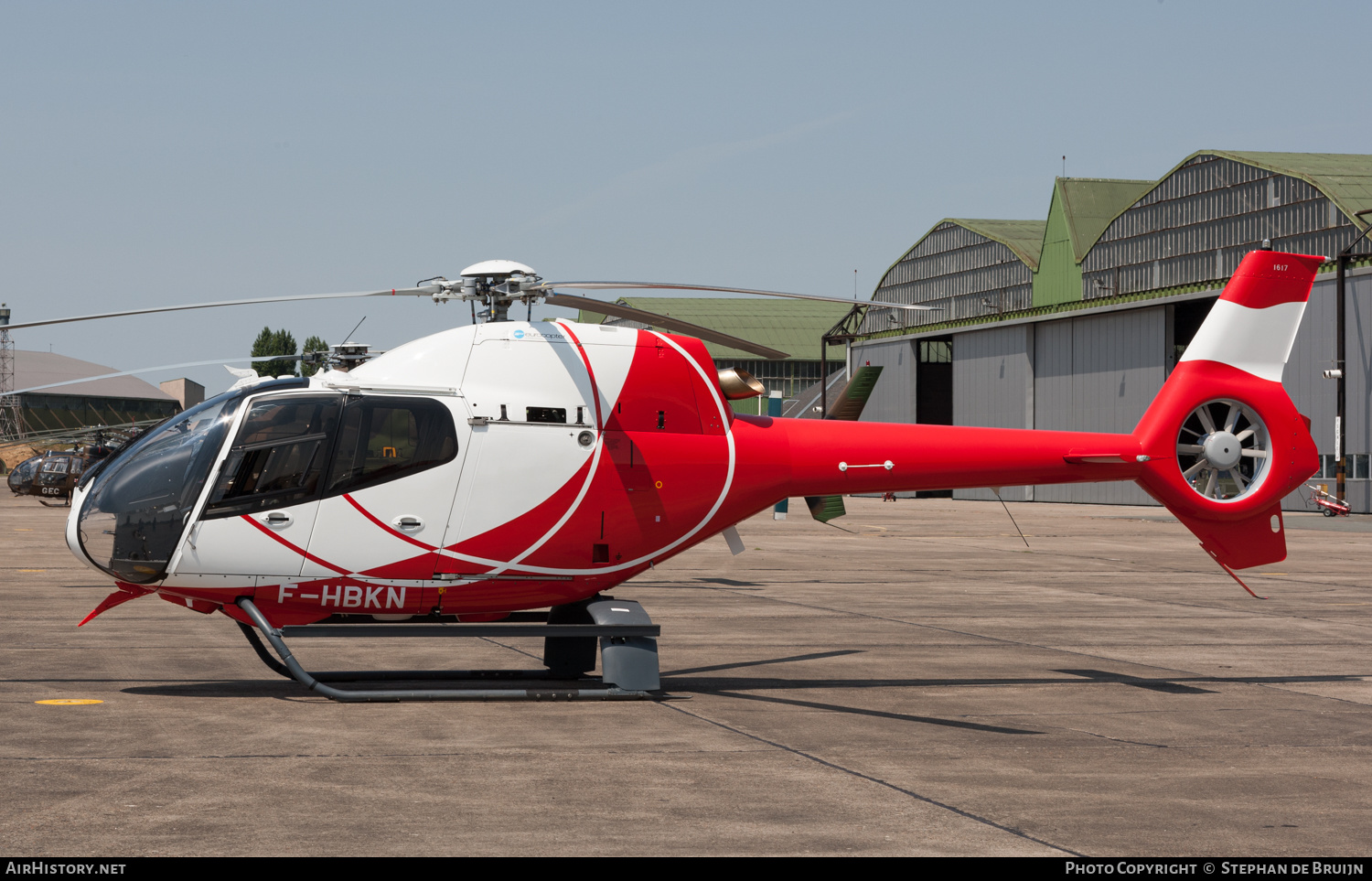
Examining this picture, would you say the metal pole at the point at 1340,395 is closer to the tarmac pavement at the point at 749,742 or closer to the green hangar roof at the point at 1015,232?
the green hangar roof at the point at 1015,232

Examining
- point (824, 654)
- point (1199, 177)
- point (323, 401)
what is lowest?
point (824, 654)

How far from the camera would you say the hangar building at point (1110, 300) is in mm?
52438

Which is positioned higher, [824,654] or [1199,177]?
[1199,177]

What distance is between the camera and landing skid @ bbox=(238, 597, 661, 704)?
10.3 metres

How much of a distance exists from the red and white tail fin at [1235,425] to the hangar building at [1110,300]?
36.6 m

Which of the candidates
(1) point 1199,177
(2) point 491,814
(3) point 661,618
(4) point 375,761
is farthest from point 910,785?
(1) point 1199,177

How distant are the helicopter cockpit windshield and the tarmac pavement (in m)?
1.16

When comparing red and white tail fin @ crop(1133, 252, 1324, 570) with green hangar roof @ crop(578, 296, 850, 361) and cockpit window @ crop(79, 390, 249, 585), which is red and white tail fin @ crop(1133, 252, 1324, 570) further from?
green hangar roof @ crop(578, 296, 850, 361)

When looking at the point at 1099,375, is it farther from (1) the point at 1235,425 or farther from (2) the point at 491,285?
(2) the point at 491,285

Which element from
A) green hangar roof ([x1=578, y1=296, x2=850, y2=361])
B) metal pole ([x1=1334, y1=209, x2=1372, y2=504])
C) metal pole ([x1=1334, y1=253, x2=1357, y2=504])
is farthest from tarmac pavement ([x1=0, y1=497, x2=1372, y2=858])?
green hangar roof ([x1=578, y1=296, x2=850, y2=361])

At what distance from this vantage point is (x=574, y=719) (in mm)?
9891
